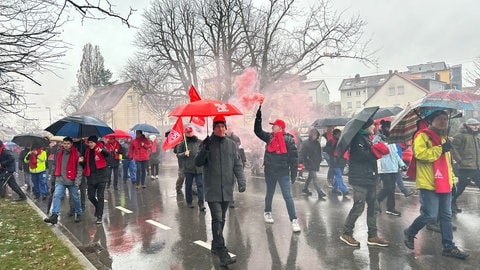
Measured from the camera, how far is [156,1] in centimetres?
2600

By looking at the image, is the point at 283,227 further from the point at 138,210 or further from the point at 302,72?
the point at 302,72

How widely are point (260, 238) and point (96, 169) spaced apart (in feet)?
12.3

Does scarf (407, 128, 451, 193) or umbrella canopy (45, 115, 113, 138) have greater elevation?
umbrella canopy (45, 115, 113, 138)

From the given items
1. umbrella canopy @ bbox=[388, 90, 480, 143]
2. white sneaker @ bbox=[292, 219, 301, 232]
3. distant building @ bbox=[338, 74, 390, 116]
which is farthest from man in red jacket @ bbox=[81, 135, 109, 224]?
distant building @ bbox=[338, 74, 390, 116]

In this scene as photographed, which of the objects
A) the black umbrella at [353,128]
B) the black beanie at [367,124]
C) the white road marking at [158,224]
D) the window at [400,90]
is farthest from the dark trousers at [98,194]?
the window at [400,90]

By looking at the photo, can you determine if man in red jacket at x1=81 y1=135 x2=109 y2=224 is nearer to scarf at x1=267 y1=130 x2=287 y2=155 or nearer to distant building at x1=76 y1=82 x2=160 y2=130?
scarf at x1=267 y1=130 x2=287 y2=155

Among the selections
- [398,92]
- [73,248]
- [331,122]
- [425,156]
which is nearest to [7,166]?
[73,248]

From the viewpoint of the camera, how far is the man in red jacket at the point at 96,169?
7.67 m

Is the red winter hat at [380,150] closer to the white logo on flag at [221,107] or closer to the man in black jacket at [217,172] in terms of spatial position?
the man in black jacket at [217,172]

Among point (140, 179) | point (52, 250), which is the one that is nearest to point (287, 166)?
point (52, 250)

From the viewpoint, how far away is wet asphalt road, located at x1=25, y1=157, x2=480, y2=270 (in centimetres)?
505

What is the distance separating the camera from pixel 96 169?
7691mm

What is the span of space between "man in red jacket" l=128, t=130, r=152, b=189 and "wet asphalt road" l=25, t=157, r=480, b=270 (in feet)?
8.71

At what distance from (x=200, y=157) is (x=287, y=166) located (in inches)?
83.9
